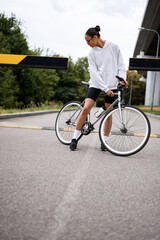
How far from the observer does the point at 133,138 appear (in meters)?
4.42

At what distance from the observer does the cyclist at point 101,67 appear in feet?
14.0

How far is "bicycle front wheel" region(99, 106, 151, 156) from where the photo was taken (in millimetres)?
4125

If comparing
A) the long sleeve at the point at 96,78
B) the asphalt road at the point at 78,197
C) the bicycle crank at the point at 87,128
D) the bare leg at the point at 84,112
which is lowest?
the asphalt road at the point at 78,197

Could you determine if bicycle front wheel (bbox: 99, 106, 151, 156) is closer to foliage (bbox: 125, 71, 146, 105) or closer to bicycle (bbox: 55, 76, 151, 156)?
bicycle (bbox: 55, 76, 151, 156)

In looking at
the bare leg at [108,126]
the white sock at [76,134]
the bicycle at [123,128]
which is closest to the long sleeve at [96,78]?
the bicycle at [123,128]

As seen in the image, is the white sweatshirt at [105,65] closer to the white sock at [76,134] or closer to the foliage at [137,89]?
the white sock at [76,134]

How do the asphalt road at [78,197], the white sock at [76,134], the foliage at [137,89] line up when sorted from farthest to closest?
the foliage at [137,89] < the white sock at [76,134] < the asphalt road at [78,197]

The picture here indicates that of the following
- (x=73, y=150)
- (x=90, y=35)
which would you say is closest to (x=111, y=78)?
(x=90, y=35)

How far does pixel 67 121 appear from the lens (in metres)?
5.02

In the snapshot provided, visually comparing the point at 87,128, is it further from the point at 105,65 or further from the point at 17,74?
the point at 17,74

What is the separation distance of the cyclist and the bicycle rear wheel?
1.38ft

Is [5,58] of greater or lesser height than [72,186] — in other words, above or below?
above

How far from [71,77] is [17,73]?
22.4 m

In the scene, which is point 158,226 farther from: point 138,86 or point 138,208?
point 138,86
